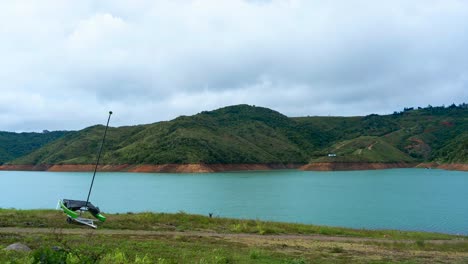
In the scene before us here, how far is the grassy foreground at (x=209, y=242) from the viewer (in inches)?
551

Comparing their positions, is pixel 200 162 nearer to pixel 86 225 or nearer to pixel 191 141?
pixel 191 141

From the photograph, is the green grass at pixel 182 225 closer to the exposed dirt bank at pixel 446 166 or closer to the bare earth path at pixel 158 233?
the bare earth path at pixel 158 233

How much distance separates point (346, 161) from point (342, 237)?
154 meters

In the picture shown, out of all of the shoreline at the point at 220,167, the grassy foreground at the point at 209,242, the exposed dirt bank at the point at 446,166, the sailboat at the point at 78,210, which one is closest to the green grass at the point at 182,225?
the grassy foreground at the point at 209,242

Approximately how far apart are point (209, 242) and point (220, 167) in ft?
468

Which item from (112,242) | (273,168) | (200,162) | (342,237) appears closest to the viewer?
(112,242)

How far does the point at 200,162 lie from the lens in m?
152

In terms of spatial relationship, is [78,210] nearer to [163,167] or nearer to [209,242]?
[209,242]

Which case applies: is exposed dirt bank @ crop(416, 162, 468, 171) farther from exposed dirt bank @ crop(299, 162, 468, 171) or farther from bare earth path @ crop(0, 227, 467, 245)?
bare earth path @ crop(0, 227, 467, 245)

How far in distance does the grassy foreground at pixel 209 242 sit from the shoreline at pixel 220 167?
123 m

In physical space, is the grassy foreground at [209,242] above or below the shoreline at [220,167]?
below

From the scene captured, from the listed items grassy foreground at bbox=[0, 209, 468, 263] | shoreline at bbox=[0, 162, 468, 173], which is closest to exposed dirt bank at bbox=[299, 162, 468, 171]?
shoreline at bbox=[0, 162, 468, 173]

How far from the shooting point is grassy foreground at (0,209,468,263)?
1399 cm

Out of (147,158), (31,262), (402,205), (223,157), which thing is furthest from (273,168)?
(31,262)
